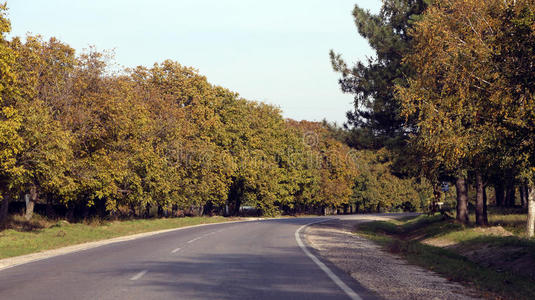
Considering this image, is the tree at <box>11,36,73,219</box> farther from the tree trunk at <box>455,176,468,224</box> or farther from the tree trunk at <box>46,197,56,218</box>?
the tree trunk at <box>455,176,468,224</box>

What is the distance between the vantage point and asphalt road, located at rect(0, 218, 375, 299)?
29.8 ft

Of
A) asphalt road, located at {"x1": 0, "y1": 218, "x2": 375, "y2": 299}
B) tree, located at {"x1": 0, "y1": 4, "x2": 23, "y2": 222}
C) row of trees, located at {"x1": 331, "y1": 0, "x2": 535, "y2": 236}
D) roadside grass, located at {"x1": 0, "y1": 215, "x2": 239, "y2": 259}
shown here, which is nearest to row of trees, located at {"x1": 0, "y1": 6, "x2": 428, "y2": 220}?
tree, located at {"x1": 0, "y1": 4, "x2": 23, "y2": 222}

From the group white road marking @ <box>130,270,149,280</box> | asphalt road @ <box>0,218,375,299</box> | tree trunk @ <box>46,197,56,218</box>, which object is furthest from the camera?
tree trunk @ <box>46,197,56,218</box>

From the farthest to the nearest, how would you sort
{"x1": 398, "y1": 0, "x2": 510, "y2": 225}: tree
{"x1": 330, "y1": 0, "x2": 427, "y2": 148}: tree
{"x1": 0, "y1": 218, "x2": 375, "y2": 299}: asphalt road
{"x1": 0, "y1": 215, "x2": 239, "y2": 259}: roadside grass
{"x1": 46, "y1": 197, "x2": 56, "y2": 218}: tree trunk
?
{"x1": 46, "y1": 197, "x2": 56, "y2": 218}: tree trunk
{"x1": 330, "y1": 0, "x2": 427, "y2": 148}: tree
{"x1": 0, "y1": 215, "x2": 239, "y2": 259}: roadside grass
{"x1": 398, "y1": 0, "x2": 510, "y2": 225}: tree
{"x1": 0, "y1": 218, "x2": 375, "y2": 299}: asphalt road

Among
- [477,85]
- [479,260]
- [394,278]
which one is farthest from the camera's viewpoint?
[479,260]

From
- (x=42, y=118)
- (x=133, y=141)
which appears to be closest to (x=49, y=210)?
(x=133, y=141)

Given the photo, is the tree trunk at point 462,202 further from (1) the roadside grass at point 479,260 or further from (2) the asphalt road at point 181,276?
(2) the asphalt road at point 181,276

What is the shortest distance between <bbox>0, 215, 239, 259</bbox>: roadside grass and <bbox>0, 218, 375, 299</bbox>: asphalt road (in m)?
4.30

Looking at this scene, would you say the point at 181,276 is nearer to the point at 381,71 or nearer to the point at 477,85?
the point at 477,85

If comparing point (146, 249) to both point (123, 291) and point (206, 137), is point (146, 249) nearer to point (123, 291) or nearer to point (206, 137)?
point (123, 291)

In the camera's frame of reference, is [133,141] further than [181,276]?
Yes

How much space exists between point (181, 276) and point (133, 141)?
2503 centimetres

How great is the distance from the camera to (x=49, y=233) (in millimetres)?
25516

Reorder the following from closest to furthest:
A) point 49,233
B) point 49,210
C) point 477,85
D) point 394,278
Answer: point 394,278, point 477,85, point 49,233, point 49,210
